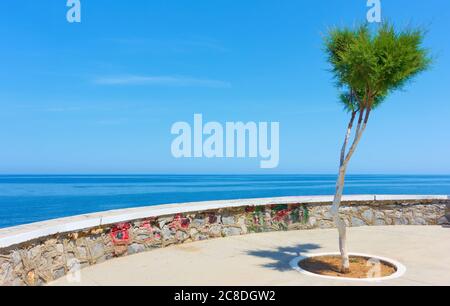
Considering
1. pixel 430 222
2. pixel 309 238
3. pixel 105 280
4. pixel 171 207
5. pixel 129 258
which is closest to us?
pixel 105 280

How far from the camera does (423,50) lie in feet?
20.4

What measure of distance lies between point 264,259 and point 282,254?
57cm

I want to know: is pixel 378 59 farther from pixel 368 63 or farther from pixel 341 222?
pixel 341 222

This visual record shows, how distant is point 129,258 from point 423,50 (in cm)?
605

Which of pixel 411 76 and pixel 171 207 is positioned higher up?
pixel 411 76

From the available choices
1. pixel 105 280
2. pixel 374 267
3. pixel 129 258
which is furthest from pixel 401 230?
pixel 105 280

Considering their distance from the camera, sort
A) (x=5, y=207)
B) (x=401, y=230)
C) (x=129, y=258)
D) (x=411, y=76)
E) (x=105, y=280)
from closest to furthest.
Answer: (x=105, y=280) → (x=411, y=76) → (x=129, y=258) → (x=401, y=230) → (x=5, y=207)

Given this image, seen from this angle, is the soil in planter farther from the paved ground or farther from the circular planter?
the paved ground

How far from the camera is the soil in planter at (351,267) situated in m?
6.31

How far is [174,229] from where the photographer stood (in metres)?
8.34

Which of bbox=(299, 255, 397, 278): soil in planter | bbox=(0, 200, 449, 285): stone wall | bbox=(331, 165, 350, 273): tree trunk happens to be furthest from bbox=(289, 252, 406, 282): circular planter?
bbox=(0, 200, 449, 285): stone wall

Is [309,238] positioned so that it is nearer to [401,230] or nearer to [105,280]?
[401,230]

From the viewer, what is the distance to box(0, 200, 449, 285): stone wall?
18.2ft

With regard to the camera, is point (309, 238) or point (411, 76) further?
point (309, 238)
